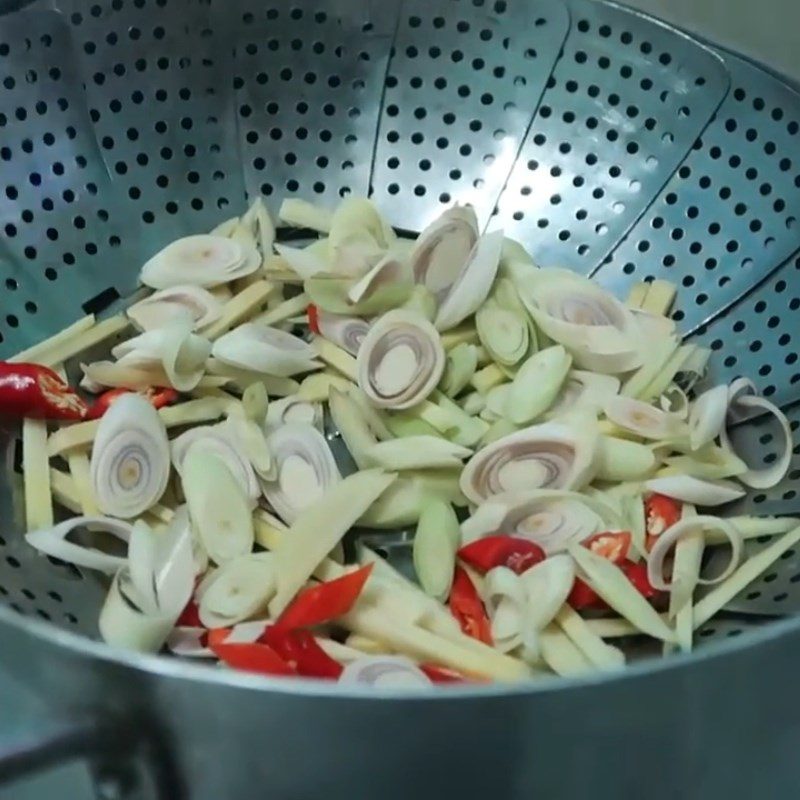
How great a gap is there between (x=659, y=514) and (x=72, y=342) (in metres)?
0.33

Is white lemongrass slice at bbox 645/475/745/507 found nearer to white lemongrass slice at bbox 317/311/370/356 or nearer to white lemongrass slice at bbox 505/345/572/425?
white lemongrass slice at bbox 505/345/572/425

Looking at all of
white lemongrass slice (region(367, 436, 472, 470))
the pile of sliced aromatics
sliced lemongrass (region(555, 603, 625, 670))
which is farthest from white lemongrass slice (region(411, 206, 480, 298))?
sliced lemongrass (region(555, 603, 625, 670))

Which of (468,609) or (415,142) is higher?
(415,142)

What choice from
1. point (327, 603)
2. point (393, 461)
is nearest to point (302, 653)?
Result: point (327, 603)

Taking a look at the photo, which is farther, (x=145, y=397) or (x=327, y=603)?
(x=145, y=397)

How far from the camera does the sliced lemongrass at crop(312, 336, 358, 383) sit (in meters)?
0.64

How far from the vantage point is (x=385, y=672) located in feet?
1.58

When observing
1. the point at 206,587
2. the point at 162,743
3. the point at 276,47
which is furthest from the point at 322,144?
the point at 162,743

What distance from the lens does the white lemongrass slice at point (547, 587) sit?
52 centimetres

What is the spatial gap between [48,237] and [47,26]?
121mm

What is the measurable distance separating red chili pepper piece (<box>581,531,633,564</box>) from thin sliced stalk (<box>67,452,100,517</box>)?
24cm

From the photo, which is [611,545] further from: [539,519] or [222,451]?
[222,451]

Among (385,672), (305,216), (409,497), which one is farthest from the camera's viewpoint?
(305,216)

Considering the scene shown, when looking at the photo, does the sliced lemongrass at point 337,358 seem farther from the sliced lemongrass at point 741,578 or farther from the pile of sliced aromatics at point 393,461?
the sliced lemongrass at point 741,578
